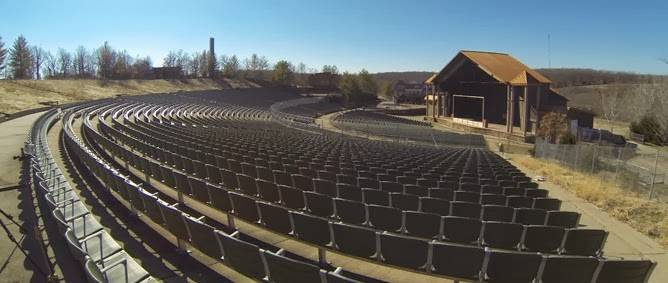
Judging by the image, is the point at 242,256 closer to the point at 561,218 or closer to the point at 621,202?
the point at 561,218

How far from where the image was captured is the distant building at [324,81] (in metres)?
118

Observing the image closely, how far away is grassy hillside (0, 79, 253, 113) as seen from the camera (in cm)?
3616

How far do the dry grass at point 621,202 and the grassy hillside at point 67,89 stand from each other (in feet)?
118

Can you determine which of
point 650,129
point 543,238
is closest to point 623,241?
point 543,238

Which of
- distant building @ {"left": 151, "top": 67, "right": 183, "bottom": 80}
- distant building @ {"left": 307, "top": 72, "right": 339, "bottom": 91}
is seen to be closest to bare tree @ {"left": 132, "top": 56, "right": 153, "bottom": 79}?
distant building @ {"left": 151, "top": 67, "right": 183, "bottom": 80}

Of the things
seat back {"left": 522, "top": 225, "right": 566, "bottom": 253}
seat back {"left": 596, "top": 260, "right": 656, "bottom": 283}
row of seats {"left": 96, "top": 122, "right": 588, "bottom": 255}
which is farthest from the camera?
row of seats {"left": 96, "top": 122, "right": 588, "bottom": 255}

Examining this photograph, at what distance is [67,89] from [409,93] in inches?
3444

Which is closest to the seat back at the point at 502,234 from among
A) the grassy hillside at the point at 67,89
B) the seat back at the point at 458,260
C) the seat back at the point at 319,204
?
the seat back at the point at 458,260

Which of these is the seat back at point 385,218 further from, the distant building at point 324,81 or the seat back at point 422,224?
the distant building at point 324,81

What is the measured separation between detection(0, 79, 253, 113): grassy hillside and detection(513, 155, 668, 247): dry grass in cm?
3605

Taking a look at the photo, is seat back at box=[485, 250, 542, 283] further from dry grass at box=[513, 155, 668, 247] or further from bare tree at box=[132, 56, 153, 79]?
bare tree at box=[132, 56, 153, 79]

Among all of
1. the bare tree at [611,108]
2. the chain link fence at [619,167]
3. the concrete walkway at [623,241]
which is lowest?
the concrete walkway at [623,241]

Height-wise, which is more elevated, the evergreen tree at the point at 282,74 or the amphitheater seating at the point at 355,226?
the evergreen tree at the point at 282,74

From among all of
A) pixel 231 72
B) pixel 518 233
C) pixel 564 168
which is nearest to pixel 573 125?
pixel 564 168
